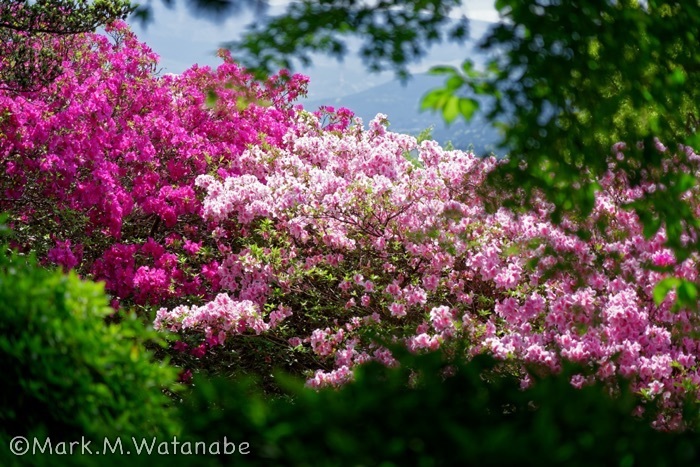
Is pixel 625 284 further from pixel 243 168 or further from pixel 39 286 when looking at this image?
pixel 243 168

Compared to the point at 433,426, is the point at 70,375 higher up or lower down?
higher up

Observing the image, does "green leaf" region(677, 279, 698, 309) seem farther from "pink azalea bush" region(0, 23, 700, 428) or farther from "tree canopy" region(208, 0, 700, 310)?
"pink azalea bush" region(0, 23, 700, 428)

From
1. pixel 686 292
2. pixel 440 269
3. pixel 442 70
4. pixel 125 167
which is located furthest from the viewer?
pixel 125 167

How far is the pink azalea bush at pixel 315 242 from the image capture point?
21.3 feet

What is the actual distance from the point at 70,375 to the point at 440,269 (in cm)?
461

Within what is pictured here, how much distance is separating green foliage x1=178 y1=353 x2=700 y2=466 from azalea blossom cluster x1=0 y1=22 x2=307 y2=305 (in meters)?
5.91

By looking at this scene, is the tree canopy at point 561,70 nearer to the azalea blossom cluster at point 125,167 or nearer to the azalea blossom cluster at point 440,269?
the azalea blossom cluster at point 440,269

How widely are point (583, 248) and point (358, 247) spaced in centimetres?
267

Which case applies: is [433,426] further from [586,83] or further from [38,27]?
[38,27]

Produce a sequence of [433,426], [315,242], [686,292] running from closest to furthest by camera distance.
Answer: [433,426], [686,292], [315,242]

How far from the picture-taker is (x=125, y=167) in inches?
411

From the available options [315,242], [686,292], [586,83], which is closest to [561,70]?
[586,83]

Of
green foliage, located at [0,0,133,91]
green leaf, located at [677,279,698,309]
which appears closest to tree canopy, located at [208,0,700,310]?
green leaf, located at [677,279,698,309]

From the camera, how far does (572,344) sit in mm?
6469
